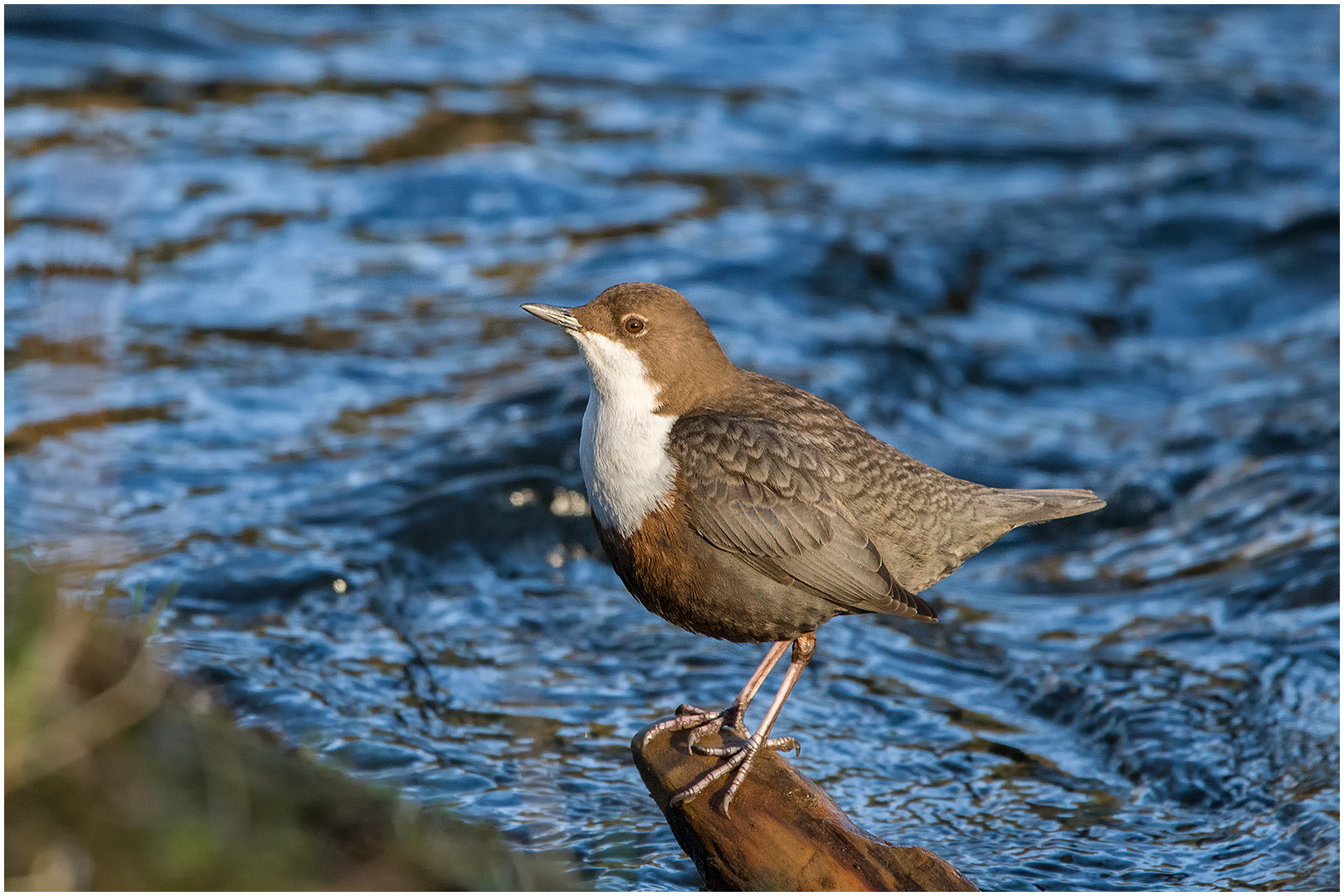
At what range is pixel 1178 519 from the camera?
6.48 metres

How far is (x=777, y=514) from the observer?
3578 mm

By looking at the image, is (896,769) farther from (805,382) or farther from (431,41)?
(431,41)

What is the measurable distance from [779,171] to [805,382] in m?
3.14

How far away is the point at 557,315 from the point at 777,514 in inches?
30.2

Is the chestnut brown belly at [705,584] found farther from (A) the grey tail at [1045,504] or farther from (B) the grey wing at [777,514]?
(A) the grey tail at [1045,504]

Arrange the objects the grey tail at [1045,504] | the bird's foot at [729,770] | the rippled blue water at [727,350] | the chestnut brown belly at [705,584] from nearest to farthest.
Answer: the bird's foot at [729,770]
the chestnut brown belly at [705,584]
the grey tail at [1045,504]
the rippled blue water at [727,350]

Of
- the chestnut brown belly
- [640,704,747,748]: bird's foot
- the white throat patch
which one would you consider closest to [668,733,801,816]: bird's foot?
[640,704,747,748]: bird's foot

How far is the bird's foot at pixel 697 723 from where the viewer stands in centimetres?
360

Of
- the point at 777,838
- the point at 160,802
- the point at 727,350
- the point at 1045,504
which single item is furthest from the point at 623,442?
the point at 727,350

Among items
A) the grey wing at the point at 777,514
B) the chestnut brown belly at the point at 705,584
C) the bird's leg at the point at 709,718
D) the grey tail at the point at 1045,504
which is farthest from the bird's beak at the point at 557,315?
the grey tail at the point at 1045,504

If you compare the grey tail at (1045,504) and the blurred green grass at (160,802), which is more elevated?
the grey tail at (1045,504)

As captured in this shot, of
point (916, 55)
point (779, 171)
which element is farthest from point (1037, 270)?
point (916, 55)

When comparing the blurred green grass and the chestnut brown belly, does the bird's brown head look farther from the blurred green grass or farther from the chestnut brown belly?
the blurred green grass

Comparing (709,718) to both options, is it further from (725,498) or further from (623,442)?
(623,442)
